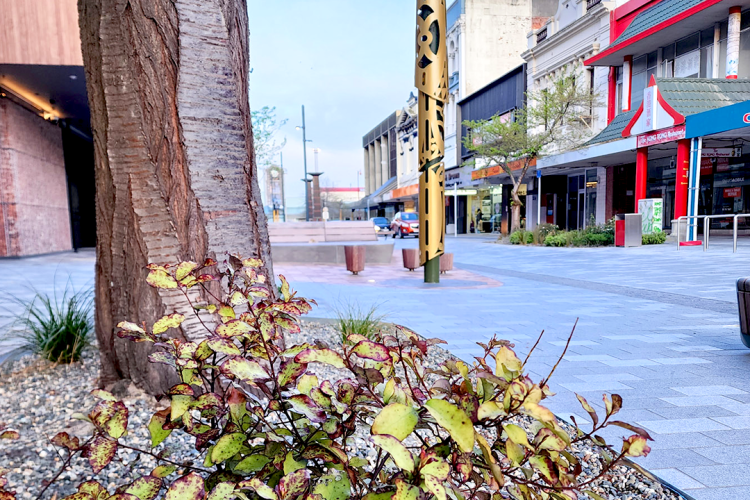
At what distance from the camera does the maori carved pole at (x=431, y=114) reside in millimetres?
7539

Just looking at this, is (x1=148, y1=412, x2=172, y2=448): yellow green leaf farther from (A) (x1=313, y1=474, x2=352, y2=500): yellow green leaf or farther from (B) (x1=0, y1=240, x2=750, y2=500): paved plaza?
(B) (x1=0, y1=240, x2=750, y2=500): paved plaza

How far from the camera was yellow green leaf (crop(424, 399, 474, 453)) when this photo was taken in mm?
845

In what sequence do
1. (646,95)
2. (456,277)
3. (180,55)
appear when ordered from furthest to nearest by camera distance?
(646,95) < (456,277) < (180,55)

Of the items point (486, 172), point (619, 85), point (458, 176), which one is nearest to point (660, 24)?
point (619, 85)

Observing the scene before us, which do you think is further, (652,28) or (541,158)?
(541,158)

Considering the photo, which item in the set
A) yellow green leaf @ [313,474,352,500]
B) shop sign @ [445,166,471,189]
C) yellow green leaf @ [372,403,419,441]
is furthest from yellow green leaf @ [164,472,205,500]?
shop sign @ [445,166,471,189]

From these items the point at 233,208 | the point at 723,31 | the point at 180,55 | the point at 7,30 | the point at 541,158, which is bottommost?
the point at 233,208

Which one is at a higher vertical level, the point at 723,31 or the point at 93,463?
the point at 723,31

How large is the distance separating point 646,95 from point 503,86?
16.5 metres

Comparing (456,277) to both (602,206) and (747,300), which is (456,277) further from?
(602,206)

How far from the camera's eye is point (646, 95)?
17.1m

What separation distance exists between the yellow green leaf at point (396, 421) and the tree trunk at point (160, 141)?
173 cm

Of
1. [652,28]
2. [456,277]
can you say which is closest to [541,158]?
[652,28]

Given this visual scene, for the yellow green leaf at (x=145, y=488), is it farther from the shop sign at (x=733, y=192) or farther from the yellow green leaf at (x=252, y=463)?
the shop sign at (x=733, y=192)
